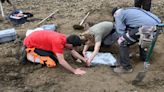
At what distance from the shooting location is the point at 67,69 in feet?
22.5

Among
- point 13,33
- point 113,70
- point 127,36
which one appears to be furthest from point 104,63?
point 13,33

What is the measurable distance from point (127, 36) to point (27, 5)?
211 inches

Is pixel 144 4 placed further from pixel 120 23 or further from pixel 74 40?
pixel 74 40

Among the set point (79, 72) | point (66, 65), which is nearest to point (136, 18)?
point (79, 72)

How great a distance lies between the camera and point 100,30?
7.50 metres

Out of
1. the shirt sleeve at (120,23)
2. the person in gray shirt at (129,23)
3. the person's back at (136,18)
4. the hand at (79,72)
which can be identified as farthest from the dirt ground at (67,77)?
the person's back at (136,18)

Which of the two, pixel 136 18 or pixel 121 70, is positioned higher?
pixel 136 18

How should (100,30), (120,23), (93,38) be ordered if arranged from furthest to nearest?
(100,30) → (93,38) → (120,23)

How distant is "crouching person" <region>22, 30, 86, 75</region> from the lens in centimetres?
656

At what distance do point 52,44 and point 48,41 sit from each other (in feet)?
0.43

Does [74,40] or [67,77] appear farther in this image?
[67,77]

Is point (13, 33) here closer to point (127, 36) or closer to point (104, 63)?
point (104, 63)

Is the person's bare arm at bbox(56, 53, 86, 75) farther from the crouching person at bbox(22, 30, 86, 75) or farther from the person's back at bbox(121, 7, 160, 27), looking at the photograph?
the person's back at bbox(121, 7, 160, 27)

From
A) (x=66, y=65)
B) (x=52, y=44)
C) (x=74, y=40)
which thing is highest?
(x=74, y=40)
